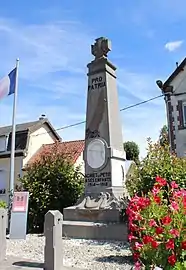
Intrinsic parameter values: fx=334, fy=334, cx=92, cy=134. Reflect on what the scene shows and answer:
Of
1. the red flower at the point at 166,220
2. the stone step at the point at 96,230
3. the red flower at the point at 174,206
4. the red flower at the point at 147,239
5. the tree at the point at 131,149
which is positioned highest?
the tree at the point at 131,149

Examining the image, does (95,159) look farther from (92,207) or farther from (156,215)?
(156,215)

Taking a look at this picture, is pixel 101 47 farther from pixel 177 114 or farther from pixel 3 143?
pixel 3 143

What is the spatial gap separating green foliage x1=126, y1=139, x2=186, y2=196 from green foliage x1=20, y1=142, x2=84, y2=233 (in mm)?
3780

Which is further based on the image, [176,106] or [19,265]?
[176,106]

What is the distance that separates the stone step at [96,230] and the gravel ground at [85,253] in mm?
361

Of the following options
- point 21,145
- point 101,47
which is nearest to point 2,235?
point 101,47

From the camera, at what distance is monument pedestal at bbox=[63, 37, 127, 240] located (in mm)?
9540

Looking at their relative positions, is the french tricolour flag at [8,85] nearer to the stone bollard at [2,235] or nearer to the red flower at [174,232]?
the stone bollard at [2,235]

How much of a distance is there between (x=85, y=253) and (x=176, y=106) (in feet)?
51.6

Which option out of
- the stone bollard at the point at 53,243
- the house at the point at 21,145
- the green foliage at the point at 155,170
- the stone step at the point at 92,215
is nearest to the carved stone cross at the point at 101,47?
the green foliage at the point at 155,170

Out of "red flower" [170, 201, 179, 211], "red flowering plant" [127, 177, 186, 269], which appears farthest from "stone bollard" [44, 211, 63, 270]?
"red flower" [170, 201, 179, 211]

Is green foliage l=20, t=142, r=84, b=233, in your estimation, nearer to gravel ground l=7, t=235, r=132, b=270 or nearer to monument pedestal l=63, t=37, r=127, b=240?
monument pedestal l=63, t=37, r=127, b=240

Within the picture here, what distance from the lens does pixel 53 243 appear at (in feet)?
19.5

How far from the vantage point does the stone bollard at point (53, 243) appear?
5.81 m
